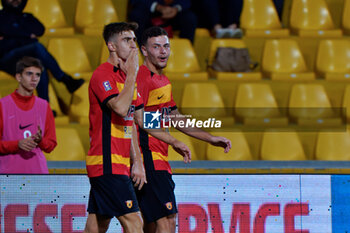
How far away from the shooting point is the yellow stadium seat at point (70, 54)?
7.97 m

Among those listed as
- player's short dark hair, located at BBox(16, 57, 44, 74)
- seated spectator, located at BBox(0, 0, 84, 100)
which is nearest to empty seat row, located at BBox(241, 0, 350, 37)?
seated spectator, located at BBox(0, 0, 84, 100)

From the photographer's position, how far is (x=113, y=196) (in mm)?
4000

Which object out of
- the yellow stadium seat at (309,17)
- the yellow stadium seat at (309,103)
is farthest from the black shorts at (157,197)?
the yellow stadium seat at (309,17)

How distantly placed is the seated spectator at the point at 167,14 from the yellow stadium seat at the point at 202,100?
108 cm

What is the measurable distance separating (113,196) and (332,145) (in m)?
3.70

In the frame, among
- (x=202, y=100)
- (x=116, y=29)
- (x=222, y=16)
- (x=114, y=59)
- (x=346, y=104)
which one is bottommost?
(x=346, y=104)

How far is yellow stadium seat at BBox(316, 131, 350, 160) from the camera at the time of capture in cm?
707

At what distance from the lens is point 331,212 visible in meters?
5.04

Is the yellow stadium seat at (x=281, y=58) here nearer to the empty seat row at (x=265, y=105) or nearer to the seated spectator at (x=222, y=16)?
the seated spectator at (x=222, y=16)

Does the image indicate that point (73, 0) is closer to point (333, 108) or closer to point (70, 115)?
point (70, 115)

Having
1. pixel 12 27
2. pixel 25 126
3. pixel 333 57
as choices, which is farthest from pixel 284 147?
pixel 12 27

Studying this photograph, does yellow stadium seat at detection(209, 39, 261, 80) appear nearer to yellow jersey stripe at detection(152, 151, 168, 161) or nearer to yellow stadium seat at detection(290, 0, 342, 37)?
yellow stadium seat at detection(290, 0, 342, 37)

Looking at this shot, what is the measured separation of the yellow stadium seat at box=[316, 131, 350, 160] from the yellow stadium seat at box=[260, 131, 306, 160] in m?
0.20

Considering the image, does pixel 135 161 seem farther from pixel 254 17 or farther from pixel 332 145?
pixel 254 17
